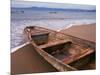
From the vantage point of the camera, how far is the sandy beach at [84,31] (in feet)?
6.77

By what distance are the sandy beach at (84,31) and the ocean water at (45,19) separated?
5 centimetres

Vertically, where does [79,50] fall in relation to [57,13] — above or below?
below

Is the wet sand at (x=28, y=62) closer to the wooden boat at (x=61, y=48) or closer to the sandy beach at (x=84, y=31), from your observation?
the wooden boat at (x=61, y=48)

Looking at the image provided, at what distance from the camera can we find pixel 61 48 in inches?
80.8

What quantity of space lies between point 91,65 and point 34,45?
0.72m

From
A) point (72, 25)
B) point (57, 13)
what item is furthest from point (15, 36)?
point (72, 25)

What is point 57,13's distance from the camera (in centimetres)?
203

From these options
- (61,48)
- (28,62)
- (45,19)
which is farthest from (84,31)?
(28,62)

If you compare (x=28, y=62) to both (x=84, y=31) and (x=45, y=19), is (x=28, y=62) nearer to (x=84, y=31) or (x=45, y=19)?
(x=45, y=19)

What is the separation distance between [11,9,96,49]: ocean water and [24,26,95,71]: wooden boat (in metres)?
0.06

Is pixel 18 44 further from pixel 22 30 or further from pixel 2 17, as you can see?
pixel 2 17

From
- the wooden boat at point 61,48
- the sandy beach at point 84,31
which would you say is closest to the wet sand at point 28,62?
the wooden boat at point 61,48

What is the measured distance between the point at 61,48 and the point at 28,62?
16.1 inches

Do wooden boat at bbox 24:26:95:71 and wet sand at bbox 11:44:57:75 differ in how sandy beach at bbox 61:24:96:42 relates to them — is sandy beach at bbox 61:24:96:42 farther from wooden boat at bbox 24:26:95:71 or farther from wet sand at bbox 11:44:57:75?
wet sand at bbox 11:44:57:75
